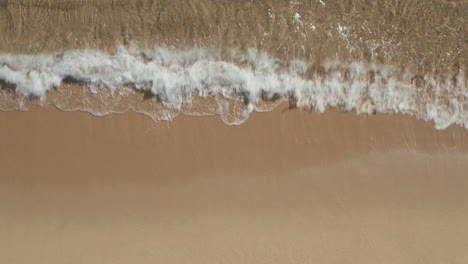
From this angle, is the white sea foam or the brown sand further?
the white sea foam

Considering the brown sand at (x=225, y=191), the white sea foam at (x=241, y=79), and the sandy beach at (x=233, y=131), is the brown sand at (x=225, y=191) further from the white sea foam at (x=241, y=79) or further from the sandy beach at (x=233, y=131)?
the white sea foam at (x=241, y=79)

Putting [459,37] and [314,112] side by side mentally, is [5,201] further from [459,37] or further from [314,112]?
[459,37]

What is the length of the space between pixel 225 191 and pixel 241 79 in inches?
30.8

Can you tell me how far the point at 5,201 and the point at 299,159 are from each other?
1.93m

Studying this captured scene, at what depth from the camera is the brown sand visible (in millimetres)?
2877

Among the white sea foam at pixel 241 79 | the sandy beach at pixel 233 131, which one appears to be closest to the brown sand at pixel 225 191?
the sandy beach at pixel 233 131

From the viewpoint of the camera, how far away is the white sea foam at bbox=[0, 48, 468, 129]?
310 centimetres

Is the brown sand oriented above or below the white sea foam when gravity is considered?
below

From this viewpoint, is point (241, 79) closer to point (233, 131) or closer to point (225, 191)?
point (233, 131)

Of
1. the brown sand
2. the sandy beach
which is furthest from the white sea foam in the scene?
the brown sand

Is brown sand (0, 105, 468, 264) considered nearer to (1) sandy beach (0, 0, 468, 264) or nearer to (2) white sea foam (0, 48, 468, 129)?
(1) sandy beach (0, 0, 468, 264)

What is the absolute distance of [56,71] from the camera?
310 cm

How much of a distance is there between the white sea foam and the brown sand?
0.15 m

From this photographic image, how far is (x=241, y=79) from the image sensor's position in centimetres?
314
